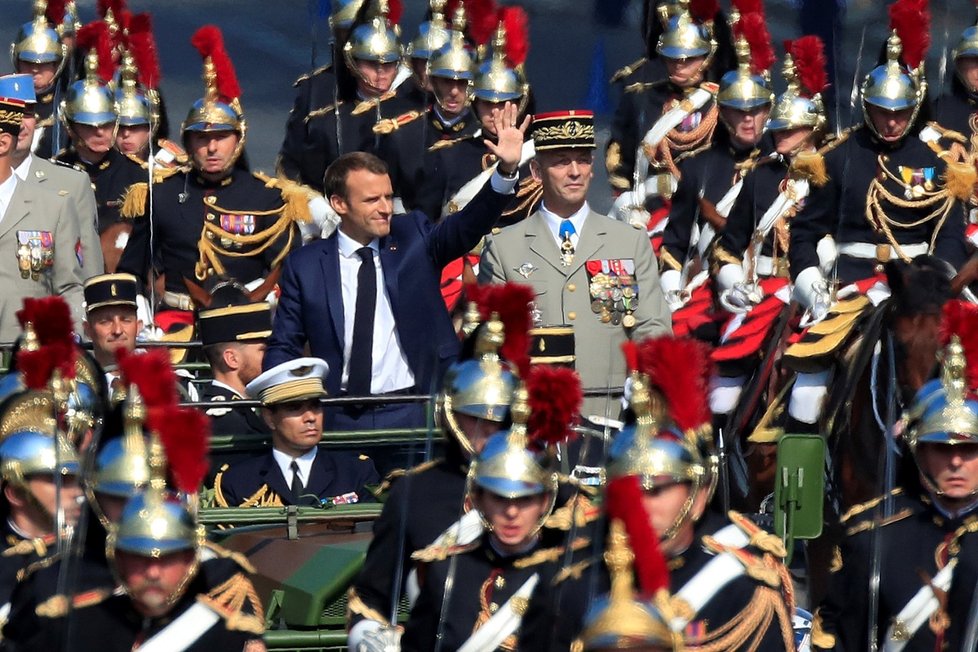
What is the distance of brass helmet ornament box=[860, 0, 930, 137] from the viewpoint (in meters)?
15.1

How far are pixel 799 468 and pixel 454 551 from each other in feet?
6.15

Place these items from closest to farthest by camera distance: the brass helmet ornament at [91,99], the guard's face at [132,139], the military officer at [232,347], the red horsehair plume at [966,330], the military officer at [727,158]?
the red horsehair plume at [966,330], the military officer at [232,347], the military officer at [727,158], the brass helmet ornament at [91,99], the guard's face at [132,139]

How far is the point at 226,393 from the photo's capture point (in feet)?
43.6

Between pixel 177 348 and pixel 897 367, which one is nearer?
pixel 897 367

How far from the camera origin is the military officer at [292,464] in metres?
12.3

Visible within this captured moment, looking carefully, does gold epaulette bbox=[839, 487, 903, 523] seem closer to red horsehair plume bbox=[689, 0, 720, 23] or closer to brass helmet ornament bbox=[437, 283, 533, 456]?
brass helmet ornament bbox=[437, 283, 533, 456]

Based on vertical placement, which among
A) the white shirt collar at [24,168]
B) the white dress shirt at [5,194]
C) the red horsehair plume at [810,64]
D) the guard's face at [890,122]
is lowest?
the white dress shirt at [5,194]

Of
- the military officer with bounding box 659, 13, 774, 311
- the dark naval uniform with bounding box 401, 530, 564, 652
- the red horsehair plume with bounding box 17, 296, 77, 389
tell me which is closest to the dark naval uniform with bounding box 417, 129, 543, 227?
the military officer with bounding box 659, 13, 774, 311

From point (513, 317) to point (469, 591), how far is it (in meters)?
1.15

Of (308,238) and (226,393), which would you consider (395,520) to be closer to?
(226,393)

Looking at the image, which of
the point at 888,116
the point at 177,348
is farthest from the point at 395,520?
the point at 888,116

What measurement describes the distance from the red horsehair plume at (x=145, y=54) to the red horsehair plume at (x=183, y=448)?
9.17m

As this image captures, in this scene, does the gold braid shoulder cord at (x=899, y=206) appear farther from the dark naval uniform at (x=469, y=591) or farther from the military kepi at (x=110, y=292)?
the dark naval uniform at (x=469, y=591)

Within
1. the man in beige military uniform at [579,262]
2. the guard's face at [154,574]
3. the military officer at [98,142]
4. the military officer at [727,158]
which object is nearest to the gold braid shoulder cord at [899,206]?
the military officer at [727,158]
